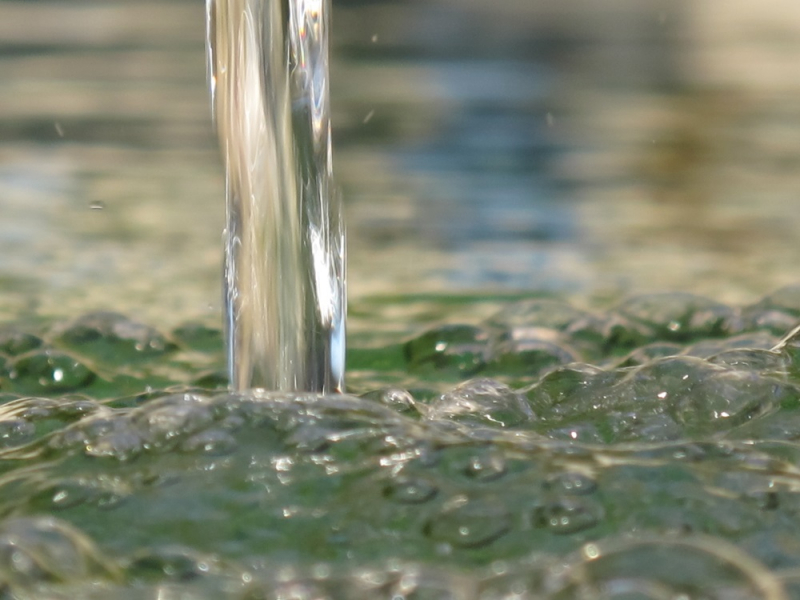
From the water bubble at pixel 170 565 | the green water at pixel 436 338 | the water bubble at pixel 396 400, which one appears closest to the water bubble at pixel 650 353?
the green water at pixel 436 338

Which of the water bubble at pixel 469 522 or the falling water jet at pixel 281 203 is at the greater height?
the falling water jet at pixel 281 203

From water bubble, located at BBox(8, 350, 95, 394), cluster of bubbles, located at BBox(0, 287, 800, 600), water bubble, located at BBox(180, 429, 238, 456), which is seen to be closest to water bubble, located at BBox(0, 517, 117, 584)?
cluster of bubbles, located at BBox(0, 287, 800, 600)

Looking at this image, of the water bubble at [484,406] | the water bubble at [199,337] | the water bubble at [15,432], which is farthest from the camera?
the water bubble at [199,337]

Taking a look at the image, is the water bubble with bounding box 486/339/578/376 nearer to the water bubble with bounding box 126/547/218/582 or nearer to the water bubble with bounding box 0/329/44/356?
the water bubble with bounding box 0/329/44/356

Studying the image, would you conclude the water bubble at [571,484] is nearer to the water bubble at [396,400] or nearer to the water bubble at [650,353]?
the water bubble at [396,400]

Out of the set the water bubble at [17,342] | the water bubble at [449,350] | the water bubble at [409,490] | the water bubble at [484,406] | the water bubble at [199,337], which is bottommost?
the water bubble at [199,337]

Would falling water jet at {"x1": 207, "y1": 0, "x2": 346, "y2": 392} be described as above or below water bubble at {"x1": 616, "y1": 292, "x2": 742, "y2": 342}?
above

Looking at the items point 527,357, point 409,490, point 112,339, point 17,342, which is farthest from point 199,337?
point 409,490

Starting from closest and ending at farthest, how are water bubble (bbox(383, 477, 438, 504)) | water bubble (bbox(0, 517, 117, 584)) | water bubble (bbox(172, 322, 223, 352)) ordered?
water bubble (bbox(0, 517, 117, 584)) < water bubble (bbox(383, 477, 438, 504)) < water bubble (bbox(172, 322, 223, 352))
